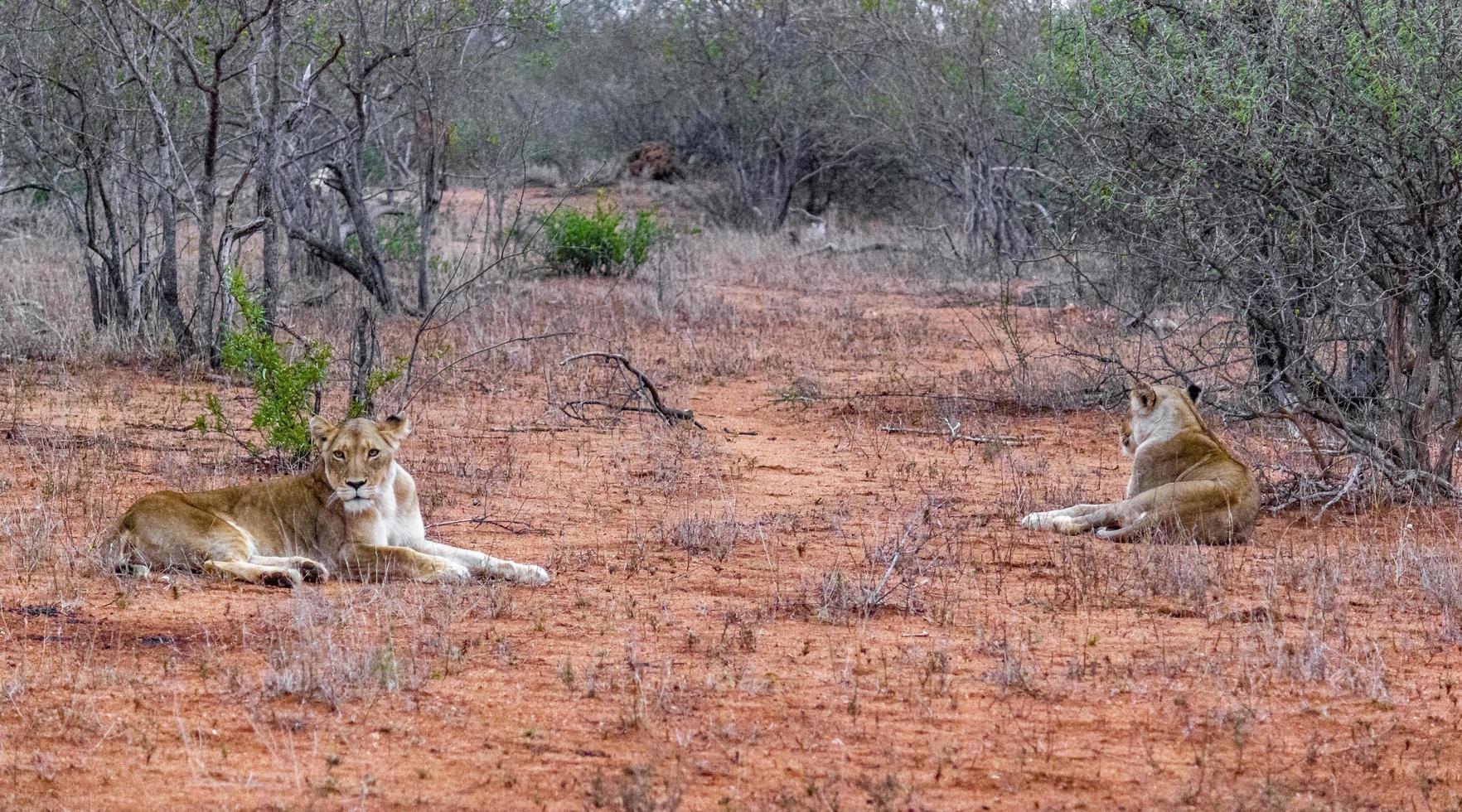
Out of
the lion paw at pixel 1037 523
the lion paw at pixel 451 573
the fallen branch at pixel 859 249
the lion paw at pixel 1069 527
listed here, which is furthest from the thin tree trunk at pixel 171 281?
the fallen branch at pixel 859 249

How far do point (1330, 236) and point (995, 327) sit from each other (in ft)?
26.2

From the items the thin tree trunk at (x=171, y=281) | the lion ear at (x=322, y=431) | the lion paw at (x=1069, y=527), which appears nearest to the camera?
the lion ear at (x=322, y=431)

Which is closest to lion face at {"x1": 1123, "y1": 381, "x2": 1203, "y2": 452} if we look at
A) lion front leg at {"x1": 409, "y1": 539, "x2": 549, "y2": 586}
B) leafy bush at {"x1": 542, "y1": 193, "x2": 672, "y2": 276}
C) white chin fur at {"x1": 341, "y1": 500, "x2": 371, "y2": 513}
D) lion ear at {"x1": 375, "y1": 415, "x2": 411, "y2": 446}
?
lion front leg at {"x1": 409, "y1": 539, "x2": 549, "y2": 586}

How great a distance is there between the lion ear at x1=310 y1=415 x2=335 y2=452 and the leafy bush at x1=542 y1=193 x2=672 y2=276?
45.4 ft

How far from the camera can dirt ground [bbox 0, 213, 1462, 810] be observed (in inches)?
169

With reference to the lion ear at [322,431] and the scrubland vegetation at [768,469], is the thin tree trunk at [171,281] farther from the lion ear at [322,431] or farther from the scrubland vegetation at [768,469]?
the lion ear at [322,431]

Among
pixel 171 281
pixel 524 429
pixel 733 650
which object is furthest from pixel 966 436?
pixel 171 281

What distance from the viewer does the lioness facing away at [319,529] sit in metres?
6.36

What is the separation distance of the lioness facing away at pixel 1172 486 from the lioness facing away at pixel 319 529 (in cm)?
281

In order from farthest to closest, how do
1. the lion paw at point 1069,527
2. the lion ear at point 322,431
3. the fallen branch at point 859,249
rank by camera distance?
the fallen branch at point 859,249 → the lion paw at point 1069,527 → the lion ear at point 322,431

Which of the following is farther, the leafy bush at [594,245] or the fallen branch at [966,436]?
the leafy bush at [594,245]

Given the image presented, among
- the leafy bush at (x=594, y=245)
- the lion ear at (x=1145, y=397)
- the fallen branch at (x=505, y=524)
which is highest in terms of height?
the leafy bush at (x=594, y=245)

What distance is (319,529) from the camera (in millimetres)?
6566

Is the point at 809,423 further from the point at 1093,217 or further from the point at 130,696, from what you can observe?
the point at 130,696
